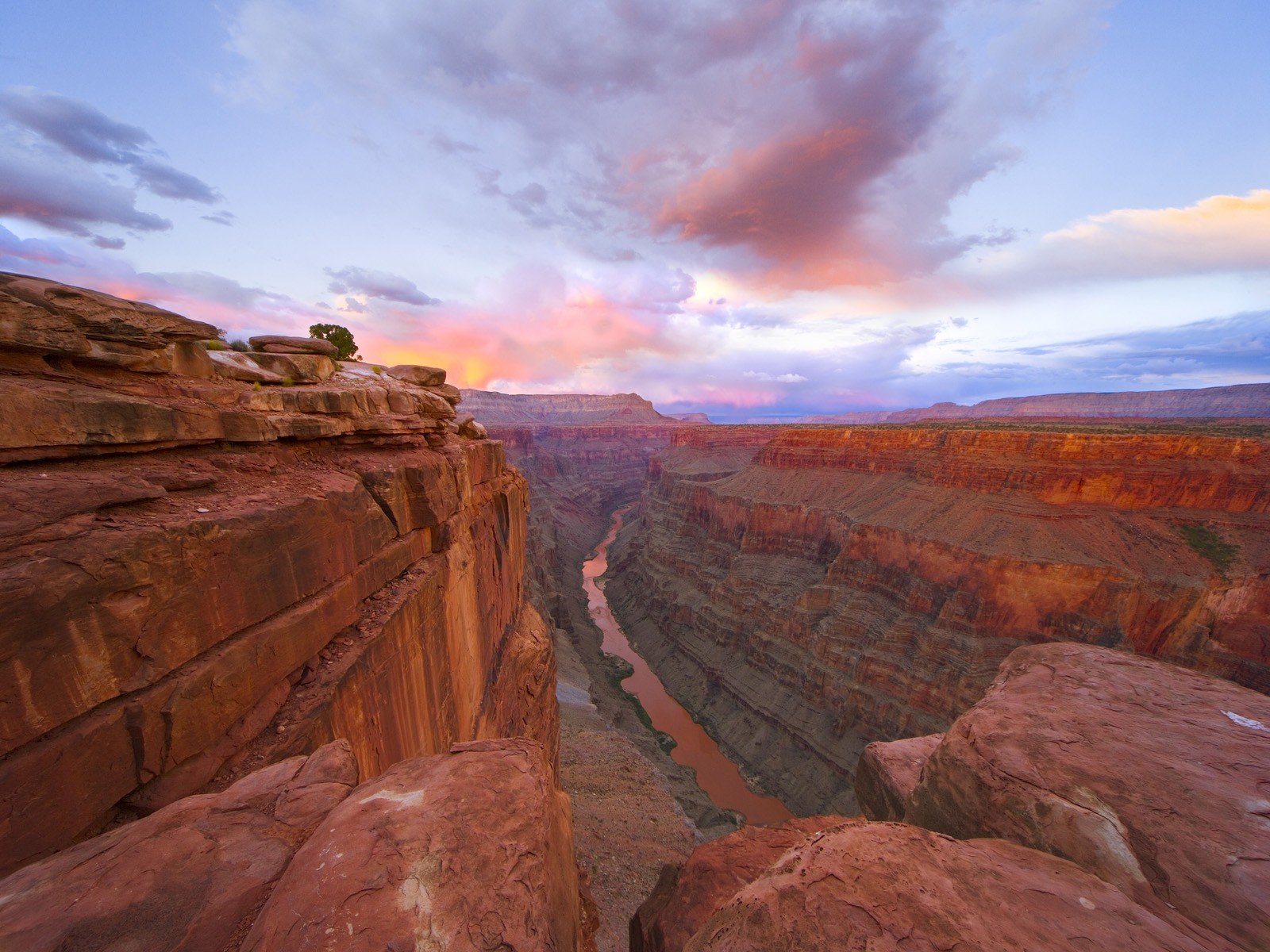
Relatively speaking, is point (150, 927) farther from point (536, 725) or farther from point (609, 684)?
point (609, 684)

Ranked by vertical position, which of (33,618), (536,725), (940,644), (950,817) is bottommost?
(940,644)

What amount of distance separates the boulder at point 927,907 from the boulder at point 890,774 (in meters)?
4.25

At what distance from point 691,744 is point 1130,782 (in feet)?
88.6

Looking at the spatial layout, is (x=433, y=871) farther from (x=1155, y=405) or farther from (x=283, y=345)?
(x=1155, y=405)

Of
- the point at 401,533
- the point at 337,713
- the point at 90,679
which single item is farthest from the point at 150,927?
the point at 401,533

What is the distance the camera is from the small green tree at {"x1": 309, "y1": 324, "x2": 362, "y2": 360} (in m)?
13.3

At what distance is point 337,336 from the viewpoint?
13617 millimetres

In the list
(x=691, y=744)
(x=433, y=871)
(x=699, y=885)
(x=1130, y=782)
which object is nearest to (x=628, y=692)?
(x=691, y=744)

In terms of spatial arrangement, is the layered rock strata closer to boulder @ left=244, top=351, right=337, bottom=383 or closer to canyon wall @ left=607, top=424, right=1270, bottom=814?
boulder @ left=244, top=351, right=337, bottom=383

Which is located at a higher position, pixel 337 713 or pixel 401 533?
pixel 401 533

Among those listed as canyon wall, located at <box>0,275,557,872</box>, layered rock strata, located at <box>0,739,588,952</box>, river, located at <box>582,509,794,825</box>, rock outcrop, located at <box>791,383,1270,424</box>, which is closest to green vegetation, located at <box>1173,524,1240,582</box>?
river, located at <box>582,509,794,825</box>

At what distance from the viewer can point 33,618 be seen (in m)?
3.31

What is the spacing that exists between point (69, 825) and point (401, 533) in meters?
5.01

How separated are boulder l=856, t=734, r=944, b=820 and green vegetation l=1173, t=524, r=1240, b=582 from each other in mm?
26945
